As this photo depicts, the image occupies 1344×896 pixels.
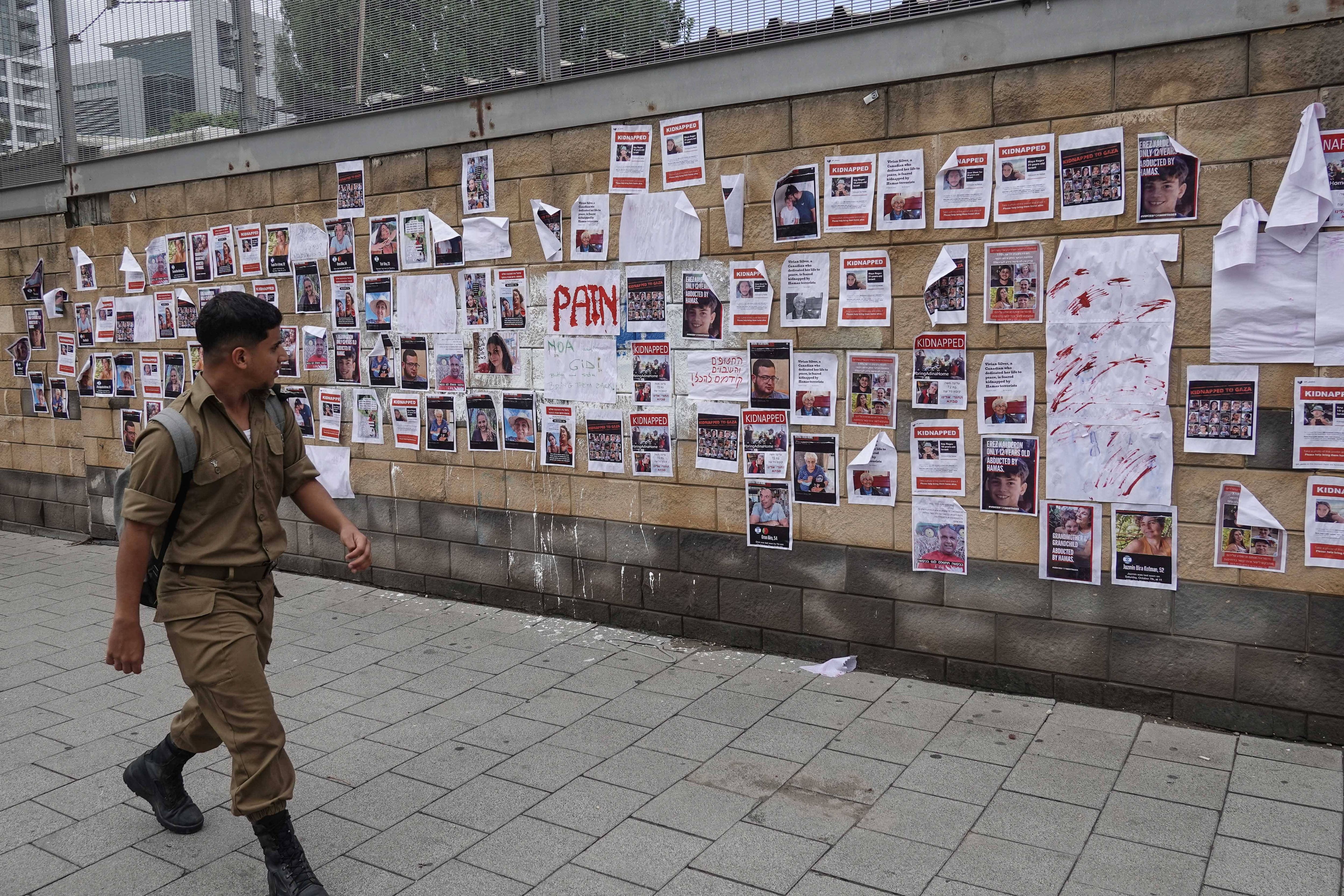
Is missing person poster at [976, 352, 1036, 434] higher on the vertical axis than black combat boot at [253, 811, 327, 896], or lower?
higher

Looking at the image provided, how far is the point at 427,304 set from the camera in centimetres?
689

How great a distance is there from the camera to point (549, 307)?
6391 mm

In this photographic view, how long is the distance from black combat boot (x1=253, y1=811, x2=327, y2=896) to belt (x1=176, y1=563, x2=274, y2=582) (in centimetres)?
78

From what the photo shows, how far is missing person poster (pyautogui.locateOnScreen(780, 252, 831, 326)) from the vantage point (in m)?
5.37

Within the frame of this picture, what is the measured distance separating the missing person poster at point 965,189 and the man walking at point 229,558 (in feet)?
9.85

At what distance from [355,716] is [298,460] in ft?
5.58

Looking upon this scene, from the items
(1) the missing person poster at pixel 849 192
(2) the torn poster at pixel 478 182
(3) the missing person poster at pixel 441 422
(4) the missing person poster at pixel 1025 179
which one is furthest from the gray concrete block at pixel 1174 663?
(2) the torn poster at pixel 478 182

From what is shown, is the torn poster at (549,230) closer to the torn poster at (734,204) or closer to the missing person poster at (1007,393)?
the torn poster at (734,204)

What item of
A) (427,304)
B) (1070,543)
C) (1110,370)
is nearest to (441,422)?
(427,304)

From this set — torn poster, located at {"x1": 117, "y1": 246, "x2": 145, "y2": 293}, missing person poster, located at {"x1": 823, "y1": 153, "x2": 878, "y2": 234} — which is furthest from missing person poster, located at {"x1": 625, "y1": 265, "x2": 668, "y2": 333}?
torn poster, located at {"x1": 117, "y1": 246, "x2": 145, "y2": 293}

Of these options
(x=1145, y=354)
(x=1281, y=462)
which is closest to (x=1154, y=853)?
(x=1281, y=462)

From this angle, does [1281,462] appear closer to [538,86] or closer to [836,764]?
[836,764]

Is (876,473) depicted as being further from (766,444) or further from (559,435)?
(559,435)

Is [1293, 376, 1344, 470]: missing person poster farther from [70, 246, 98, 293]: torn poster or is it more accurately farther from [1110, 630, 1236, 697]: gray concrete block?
[70, 246, 98, 293]: torn poster
